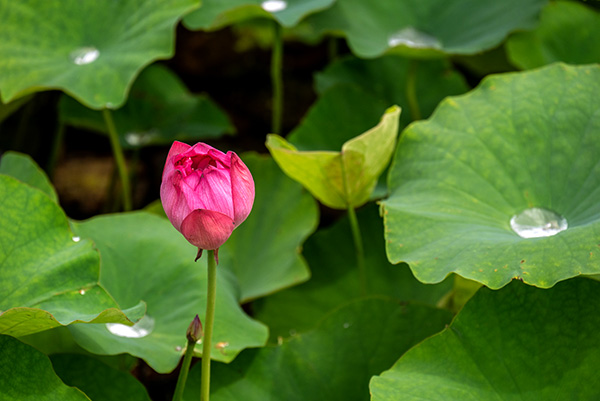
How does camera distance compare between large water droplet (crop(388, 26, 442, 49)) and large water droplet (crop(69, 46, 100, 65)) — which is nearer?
large water droplet (crop(69, 46, 100, 65))

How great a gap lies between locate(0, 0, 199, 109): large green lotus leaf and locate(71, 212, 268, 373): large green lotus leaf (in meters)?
0.28

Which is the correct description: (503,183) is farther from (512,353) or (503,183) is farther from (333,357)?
(333,357)

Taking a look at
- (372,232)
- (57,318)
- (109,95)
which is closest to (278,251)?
(372,232)

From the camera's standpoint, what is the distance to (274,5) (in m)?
1.65

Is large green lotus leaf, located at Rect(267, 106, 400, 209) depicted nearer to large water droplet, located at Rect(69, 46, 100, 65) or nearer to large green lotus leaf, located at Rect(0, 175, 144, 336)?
large green lotus leaf, located at Rect(0, 175, 144, 336)

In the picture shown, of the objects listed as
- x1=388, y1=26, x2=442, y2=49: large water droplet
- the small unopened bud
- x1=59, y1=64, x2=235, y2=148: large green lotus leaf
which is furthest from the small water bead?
the small unopened bud

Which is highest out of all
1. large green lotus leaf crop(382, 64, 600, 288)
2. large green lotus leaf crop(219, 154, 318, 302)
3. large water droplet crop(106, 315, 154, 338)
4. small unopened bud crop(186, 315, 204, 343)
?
small unopened bud crop(186, 315, 204, 343)

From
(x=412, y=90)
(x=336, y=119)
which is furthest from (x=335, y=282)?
(x=412, y=90)

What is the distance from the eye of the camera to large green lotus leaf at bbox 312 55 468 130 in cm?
171

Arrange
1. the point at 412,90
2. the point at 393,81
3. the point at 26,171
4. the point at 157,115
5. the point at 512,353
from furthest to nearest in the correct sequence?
1. the point at 157,115
2. the point at 393,81
3. the point at 412,90
4. the point at 26,171
5. the point at 512,353

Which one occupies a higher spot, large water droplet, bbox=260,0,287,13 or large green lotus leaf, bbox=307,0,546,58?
large water droplet, bbox=260,0,287,13

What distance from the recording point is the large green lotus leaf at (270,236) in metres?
1.32

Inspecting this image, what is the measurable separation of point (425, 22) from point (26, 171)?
1.00 m

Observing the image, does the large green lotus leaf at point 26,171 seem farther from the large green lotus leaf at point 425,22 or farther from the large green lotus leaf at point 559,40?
the large green lotus leaf at point 559,40
